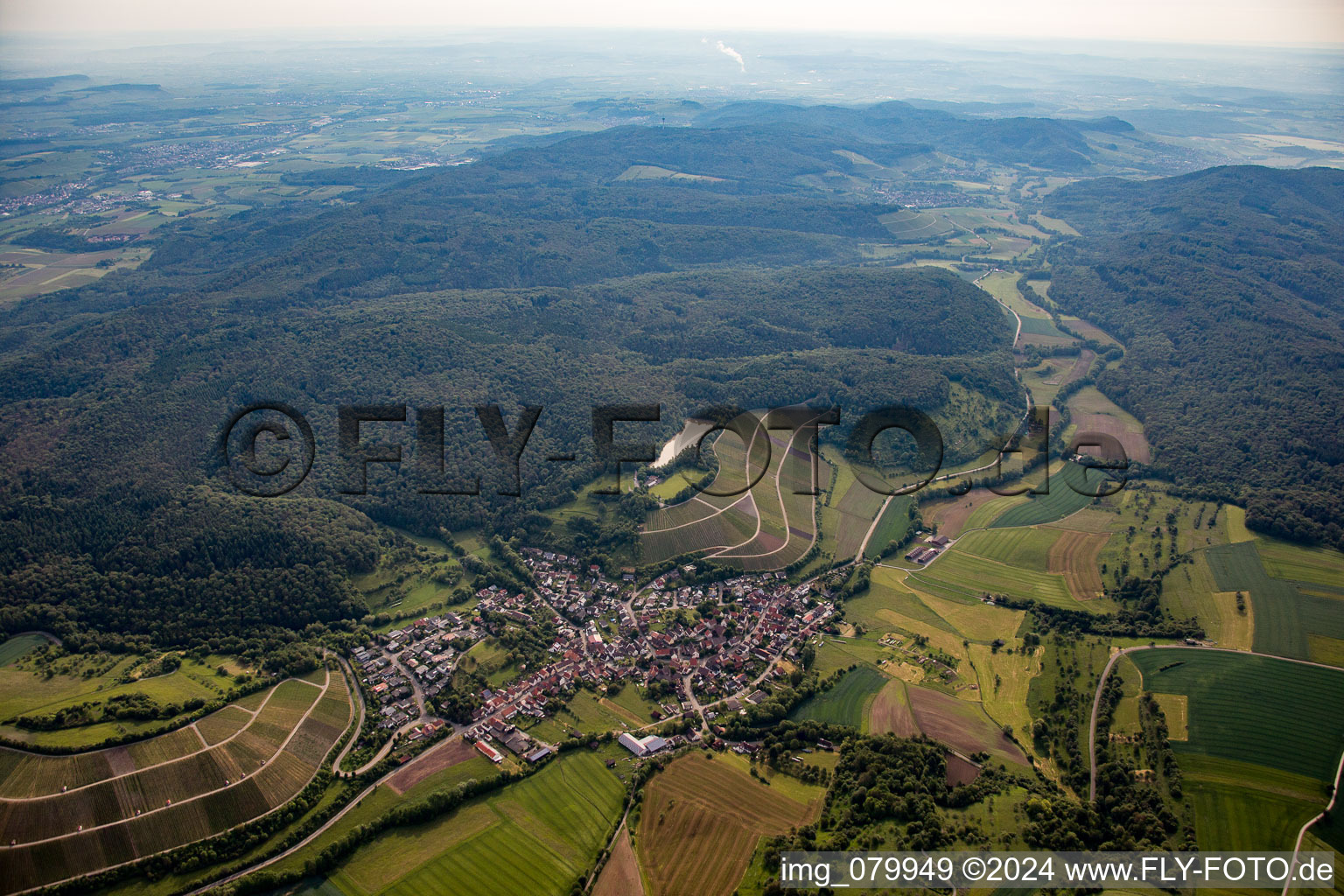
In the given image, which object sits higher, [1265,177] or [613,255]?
[1265,177]

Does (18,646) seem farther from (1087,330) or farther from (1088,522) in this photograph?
(1087,330)

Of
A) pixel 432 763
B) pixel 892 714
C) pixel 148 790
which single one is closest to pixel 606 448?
pixel 432 763

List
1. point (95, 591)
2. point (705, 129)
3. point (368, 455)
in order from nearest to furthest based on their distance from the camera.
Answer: point (95, 591) < point (368, 455) < point (705, 129)

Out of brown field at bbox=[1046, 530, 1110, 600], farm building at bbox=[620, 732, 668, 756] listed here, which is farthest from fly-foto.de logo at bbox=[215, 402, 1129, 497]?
farm building at bbox=[620, 732, 668, 756]

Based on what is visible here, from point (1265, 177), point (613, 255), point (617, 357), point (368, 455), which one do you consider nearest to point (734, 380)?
point (617, 357)

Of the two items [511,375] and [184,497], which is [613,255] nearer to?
[511,375]

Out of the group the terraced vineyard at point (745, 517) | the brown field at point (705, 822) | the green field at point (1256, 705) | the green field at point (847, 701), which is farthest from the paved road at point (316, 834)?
the green field at point (1256, 705)

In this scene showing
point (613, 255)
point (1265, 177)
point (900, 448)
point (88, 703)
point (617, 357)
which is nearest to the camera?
point (88, 703)

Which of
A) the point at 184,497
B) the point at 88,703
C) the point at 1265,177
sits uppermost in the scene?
the point at 1265,177
